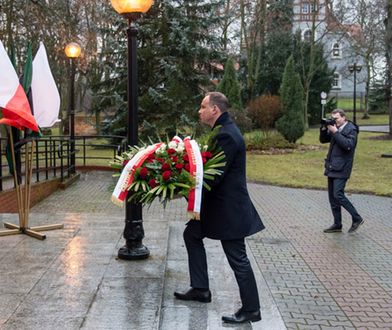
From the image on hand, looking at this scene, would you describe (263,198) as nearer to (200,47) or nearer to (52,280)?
(52,280)

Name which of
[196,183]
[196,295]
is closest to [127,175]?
[196,183]

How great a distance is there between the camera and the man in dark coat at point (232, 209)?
4.25 meters

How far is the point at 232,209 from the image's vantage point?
168 inches

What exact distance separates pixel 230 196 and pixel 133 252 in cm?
204

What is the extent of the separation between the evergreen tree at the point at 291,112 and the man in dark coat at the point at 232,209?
63.4ft

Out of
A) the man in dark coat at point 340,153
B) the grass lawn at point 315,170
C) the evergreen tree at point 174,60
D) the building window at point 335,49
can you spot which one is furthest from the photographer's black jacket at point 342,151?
the building window at point 335,49

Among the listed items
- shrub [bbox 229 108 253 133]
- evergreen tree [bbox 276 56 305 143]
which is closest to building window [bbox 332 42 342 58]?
evergreen tree [bbox 276 56 305 143]

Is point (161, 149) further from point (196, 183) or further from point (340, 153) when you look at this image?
point (340, 153)

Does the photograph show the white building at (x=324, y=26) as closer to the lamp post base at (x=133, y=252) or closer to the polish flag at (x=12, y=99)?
the polish flag at (x=12, y=99)

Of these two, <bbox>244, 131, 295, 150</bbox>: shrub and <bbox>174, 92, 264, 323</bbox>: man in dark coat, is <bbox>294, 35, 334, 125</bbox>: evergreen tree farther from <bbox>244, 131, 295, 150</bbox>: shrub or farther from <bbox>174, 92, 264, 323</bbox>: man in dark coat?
<bbox>174, 92, 264, 323</bbox>: man in dark coat

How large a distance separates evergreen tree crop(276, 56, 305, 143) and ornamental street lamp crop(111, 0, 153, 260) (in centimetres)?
1796

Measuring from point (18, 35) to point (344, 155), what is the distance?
48.1 feet

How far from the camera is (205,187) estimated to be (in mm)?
4258

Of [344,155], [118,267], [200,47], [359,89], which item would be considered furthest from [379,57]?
[118,267]
